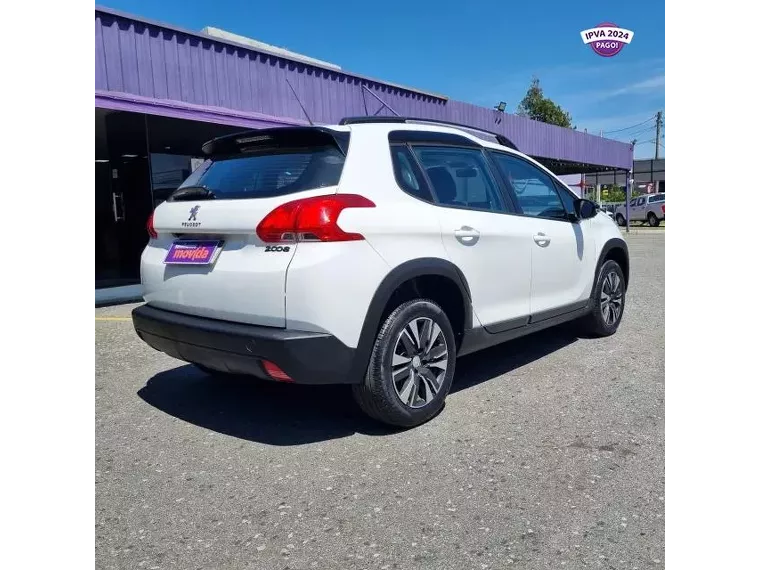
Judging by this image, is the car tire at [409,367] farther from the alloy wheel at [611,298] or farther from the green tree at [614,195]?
the green tree at [614,195]

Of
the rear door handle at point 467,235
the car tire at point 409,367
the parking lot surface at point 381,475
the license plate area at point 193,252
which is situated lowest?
the parking lot surface at point 381,475

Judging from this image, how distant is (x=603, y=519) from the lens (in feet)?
7.53

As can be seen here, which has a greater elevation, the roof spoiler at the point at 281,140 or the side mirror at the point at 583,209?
the roof spoiler at the point at 281,140

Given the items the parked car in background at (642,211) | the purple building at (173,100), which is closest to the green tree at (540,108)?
Answer: the parked car in background at (642,211)

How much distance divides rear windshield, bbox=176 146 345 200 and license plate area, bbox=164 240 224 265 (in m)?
0.28

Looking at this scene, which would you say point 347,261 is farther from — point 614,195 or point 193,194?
point 614,195

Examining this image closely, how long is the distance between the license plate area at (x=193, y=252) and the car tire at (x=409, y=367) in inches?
38.8

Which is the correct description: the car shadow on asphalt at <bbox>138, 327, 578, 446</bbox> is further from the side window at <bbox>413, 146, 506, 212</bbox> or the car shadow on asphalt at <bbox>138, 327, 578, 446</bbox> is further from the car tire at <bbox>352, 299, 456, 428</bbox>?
the side window at <bbox>413, 146, 506, 212</bbox>

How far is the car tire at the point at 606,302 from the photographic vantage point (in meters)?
5.05

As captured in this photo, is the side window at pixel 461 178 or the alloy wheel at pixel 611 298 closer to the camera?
the side window at pixel 461 178

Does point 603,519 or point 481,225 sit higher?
point 481,225
